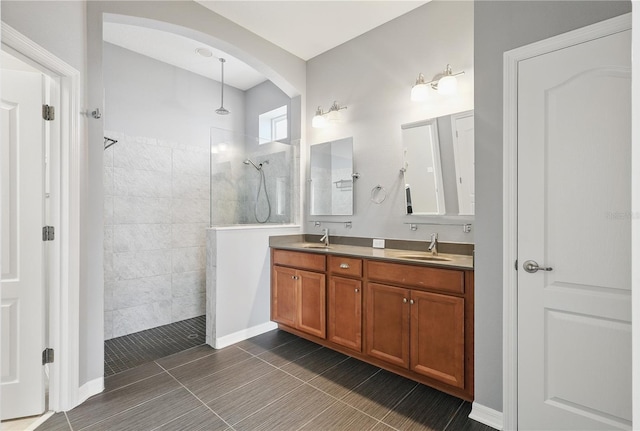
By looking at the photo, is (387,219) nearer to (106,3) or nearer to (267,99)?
(267,99)

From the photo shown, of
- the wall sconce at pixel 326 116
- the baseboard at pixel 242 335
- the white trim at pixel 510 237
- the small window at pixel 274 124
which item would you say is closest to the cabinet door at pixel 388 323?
the white trim at pixel 510 237

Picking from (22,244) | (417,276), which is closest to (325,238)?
(417,276)

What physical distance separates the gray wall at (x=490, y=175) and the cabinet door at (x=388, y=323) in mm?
511

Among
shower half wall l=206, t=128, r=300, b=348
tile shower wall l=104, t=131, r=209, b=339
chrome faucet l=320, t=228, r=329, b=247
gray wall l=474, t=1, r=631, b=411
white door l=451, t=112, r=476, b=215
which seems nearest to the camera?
gray wall l=474, t=1, r=631, b=411

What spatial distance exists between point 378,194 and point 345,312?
119 centimetres

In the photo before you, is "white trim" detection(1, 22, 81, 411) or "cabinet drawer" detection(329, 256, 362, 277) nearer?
"white trim" detection(1, 22, 81, 411)

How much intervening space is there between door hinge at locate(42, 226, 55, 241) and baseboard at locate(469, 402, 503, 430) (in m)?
2.83

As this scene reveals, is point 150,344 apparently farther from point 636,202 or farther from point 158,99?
point 636,202

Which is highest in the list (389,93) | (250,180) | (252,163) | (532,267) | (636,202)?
(389,93)

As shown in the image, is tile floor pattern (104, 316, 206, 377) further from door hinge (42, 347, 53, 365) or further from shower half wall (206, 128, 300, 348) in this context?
door hinge (42, 347, 53, 365)

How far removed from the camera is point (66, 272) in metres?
1.97

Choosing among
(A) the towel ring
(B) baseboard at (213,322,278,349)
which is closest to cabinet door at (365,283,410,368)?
(A) the towel ring

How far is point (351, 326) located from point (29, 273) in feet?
7.37

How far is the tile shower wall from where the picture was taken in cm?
326
